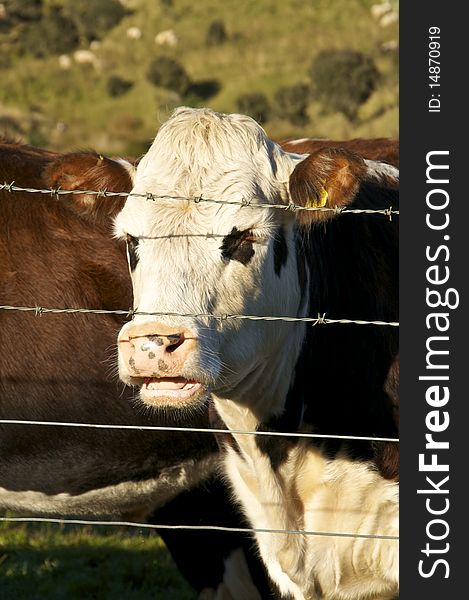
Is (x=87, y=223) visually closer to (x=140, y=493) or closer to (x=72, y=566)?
(x=140, y=493)

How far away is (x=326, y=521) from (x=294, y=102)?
3645 centimetres

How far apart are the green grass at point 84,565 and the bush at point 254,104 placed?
33.2 meters

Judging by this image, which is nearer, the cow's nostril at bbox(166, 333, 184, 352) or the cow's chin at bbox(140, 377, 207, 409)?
the cow's nostril at bbox(166, 333, 184, 352)

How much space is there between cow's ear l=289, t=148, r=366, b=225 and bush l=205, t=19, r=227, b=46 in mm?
47213

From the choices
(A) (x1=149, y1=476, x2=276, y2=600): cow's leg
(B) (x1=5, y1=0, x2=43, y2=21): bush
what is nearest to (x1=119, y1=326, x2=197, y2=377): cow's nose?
(A) (x1=149, y1=476, x2=276, y2=600): cow's leg

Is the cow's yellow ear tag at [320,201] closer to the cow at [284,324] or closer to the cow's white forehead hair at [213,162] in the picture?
the cow at [284,324]

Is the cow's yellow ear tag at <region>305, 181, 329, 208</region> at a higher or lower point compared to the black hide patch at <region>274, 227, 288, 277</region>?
higher

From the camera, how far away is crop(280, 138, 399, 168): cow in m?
5.61

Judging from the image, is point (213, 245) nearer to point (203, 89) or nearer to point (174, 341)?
point (174, 341)

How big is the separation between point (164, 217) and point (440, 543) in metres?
1.40

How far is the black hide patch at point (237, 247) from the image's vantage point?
3.73 metres

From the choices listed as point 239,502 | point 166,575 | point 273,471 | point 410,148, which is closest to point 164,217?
point 410,148

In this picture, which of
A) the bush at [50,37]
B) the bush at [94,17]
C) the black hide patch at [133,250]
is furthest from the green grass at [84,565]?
the bush at [94,17]

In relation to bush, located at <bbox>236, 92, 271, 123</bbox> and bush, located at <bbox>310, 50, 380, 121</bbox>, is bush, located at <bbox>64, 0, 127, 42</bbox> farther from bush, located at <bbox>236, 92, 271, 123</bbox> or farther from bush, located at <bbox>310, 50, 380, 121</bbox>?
bush, located at <bbox>310, 50, 380, 121</bbox>
